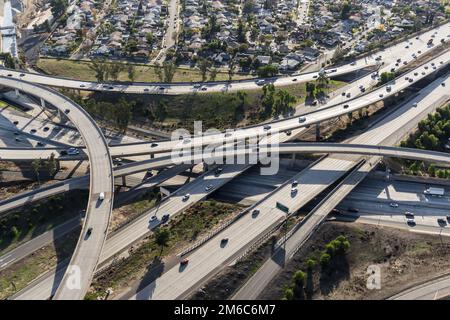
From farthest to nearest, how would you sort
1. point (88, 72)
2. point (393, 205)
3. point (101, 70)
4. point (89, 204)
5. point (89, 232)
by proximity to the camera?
1. point (88, 72)
2. point (101, 70)
3. point (393, 205)
4. point (89, 204)
5. point (89, 232)

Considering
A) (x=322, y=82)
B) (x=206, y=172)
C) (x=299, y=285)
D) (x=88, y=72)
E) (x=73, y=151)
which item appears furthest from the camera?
(x=88, y=72)

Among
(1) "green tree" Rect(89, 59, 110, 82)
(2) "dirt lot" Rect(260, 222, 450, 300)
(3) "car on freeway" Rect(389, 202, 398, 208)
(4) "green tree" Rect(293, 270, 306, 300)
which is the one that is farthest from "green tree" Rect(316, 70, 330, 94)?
(4) "green tree" Rect(293, 270, 306, 300)

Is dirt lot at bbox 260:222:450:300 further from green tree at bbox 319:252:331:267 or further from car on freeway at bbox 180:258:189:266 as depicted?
car on freeway at bbox 180:258:189:266

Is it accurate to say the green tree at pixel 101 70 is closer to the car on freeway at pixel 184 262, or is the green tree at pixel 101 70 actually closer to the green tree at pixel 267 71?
the green tree at pixel 267 71

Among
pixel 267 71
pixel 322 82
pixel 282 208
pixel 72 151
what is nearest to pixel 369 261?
pixel 282 208

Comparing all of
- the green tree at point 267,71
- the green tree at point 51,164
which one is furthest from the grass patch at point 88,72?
the green tree at point 51,164

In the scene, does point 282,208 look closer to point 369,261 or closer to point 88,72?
point 369,261

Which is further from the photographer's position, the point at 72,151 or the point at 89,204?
the point at 72,151
